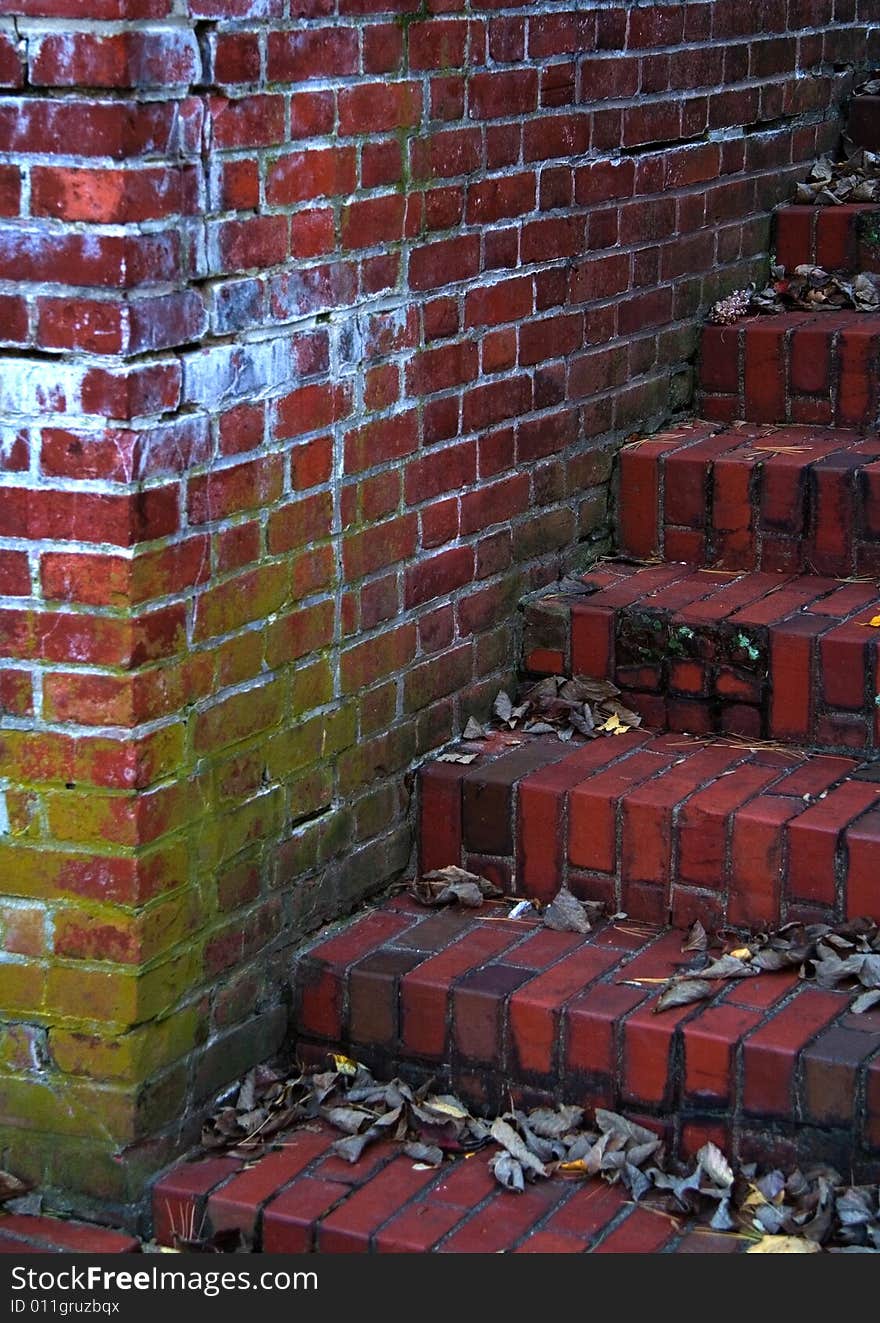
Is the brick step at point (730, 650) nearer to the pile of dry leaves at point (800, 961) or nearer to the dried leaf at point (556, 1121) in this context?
the pile of dry leaves at point (800, 961)

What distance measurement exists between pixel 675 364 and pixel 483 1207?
2071 millimetres

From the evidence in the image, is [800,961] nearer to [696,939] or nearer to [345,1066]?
[696,939]

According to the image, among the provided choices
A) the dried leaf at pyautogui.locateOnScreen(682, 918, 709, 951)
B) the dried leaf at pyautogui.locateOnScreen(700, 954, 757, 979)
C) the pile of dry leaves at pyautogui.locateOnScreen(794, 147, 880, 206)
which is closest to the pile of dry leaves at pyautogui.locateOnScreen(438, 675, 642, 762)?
the dried leaf at pyautogui.locateOnScreen(682, 918, 709, 951)

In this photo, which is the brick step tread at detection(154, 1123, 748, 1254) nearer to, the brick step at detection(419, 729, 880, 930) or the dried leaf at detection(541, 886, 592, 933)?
the dried leaf at detection(541, 886, 592, 933)

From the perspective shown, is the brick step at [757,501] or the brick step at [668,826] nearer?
the brick step at [668,826]

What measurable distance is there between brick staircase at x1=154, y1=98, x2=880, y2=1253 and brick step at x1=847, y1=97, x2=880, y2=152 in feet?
2.68

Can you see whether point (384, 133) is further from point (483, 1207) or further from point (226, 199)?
point (483, 1207)

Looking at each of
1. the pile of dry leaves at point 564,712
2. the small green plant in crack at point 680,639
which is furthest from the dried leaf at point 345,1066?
the small green plant in crack at point 680,639

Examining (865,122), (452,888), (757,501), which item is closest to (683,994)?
(452,888)

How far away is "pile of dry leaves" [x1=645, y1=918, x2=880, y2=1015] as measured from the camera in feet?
9.23

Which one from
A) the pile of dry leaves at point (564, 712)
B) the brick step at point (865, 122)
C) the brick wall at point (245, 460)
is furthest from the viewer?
the brick step at point (865, 122)

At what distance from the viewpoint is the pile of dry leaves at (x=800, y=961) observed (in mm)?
2812

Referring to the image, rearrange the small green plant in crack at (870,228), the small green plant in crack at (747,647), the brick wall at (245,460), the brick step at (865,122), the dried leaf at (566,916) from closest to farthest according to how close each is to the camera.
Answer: the brick wall at (245,460), the dried leaf at (566,916), the small green plant in crack at (747,647), the small green plant in crack at (870,228), the brick step at (865,122)

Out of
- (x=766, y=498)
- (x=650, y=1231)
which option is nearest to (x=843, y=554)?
(x=766, y=498)
